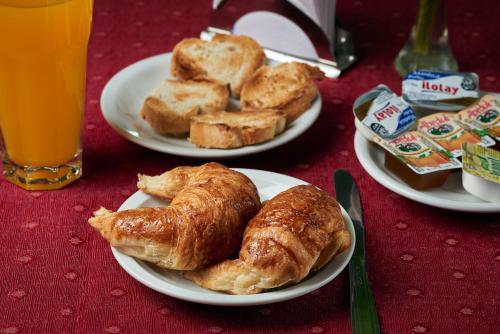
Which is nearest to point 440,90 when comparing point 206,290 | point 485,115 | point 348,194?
point 485,115

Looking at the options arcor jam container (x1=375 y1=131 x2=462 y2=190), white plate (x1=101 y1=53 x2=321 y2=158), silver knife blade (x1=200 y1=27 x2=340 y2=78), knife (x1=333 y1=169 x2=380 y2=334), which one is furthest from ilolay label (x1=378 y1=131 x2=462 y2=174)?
silver knife blade (x1=200 y1=27 x2=340 y2=78)

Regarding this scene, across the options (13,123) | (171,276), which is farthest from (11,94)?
(171,276)

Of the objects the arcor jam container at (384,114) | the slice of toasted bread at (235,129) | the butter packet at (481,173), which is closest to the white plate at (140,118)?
the slice of toasted bread at (235,129)

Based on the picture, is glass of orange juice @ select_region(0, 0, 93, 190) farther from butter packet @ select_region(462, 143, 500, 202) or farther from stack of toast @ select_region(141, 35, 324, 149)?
butter packet @ select_region(462, 143, 500, 202)

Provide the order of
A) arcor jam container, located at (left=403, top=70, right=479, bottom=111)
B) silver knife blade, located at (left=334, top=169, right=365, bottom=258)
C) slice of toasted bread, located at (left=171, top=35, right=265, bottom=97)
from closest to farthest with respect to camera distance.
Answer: silver knife blade, located at (left=334, top=169, right=365, bottom=258)
arcor jam container, located at (left=403, top=70, right=479, bottom=111)
slice of toasted bread, located at (left=171, top=35, right=265, bottom=97)

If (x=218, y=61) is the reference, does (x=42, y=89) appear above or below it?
above

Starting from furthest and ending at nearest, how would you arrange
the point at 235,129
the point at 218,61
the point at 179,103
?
the point at 218,61 < the point at 179,103 < the point at 235,129

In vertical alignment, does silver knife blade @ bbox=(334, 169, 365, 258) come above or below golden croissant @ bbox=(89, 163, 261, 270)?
below

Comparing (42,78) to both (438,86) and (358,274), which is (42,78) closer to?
(358,274)
